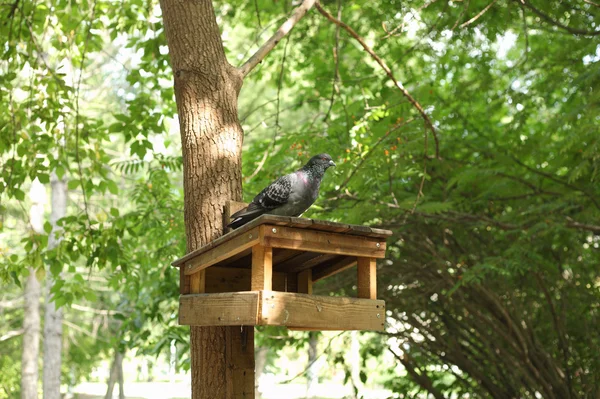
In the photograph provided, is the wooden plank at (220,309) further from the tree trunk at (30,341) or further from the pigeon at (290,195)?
the tree trunk at (30,341)

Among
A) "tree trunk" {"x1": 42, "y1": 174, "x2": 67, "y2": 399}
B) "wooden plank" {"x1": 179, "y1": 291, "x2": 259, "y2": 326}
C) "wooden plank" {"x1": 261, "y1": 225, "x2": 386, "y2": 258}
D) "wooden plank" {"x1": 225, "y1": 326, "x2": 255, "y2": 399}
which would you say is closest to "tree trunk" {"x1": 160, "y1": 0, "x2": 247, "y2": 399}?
"wooden plank" {"x1": 225, "y1": 326, "x2": 255, "y2": 399}

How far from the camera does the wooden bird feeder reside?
8.01ft

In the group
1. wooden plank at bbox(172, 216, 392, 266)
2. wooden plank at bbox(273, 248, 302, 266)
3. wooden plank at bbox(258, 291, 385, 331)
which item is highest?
wooden plank at bbox(172, 216, 392, 266)

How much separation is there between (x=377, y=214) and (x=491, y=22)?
6.80 ft

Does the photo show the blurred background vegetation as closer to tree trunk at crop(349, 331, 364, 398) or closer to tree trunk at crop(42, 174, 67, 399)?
tree trunk at crop(349, 331, 364, 398)

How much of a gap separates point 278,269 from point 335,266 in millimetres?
325

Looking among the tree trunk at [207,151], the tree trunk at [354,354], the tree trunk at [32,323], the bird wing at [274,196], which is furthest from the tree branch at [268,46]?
the tree trunk at [32,323]

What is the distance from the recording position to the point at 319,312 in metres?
2.61

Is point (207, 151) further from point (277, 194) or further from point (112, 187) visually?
point (112, 187)

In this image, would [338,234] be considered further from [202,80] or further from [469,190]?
[469,190]

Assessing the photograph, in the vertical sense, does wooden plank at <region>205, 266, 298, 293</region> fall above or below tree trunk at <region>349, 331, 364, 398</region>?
above

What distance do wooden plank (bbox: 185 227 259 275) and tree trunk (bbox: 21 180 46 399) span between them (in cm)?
1040

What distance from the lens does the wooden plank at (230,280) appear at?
3068 mm

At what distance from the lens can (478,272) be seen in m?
4.89
